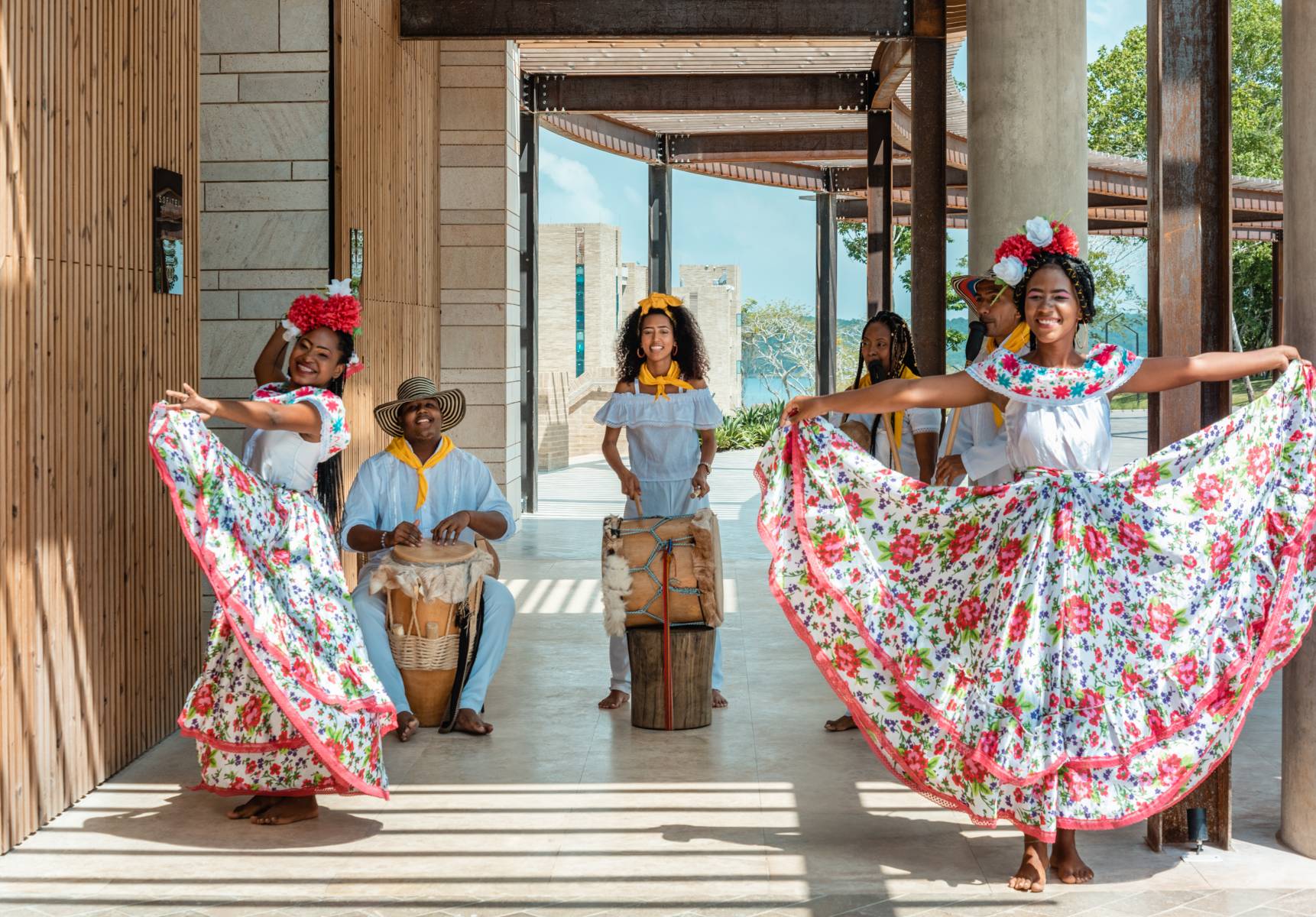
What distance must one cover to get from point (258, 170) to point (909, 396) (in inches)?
178

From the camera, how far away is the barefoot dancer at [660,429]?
6.45m

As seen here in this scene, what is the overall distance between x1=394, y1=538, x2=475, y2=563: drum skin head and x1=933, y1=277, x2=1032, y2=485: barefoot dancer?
188 cm

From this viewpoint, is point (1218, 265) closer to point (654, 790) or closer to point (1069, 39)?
point (654, 790)

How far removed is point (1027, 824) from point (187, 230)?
391 centimetres

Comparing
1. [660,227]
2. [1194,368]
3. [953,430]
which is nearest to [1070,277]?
[1194,368]

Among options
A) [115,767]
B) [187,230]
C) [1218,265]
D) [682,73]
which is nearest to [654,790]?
[115,767]

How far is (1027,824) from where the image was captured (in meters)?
4.11

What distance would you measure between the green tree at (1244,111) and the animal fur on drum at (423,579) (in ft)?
109

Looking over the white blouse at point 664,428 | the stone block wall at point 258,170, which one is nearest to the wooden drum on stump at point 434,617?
the white blouse at point 664,428

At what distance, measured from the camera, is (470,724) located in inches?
234

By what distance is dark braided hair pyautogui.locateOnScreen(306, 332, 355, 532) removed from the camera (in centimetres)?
516

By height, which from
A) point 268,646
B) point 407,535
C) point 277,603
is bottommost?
point 268,646

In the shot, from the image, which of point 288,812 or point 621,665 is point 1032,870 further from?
point 621,665

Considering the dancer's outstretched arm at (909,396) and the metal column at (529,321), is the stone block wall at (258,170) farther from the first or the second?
the metal column at (529,321)
